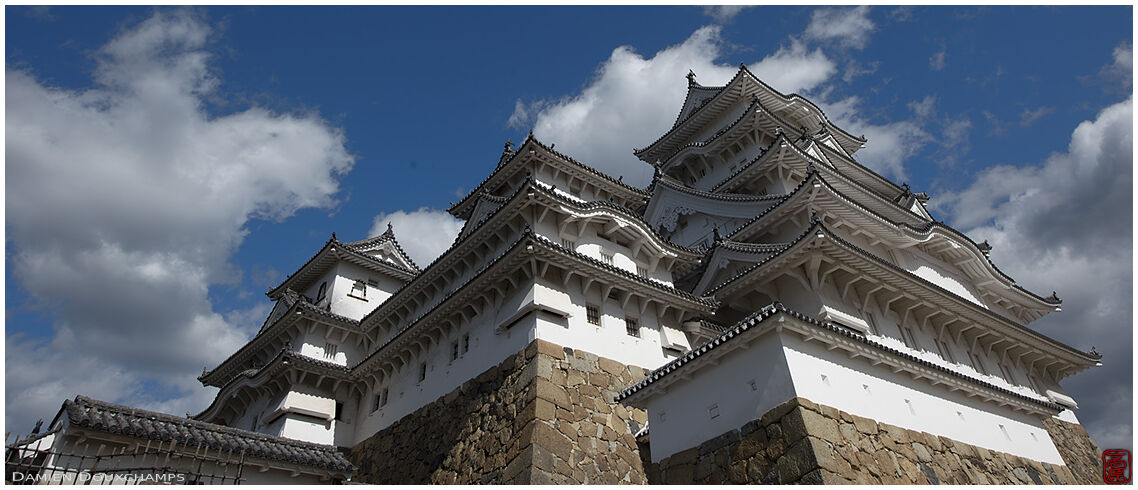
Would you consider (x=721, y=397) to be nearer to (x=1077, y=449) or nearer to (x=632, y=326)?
(x=632, y=326)

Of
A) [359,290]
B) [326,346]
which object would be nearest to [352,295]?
[359,290]

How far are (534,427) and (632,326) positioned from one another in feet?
17.5

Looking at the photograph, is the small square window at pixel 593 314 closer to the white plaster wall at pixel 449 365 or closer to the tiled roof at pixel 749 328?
the white plaster wall at pixel 449 365

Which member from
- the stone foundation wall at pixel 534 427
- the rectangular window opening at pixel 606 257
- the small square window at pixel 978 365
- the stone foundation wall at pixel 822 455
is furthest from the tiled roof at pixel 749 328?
the small square window at pixel 978 365

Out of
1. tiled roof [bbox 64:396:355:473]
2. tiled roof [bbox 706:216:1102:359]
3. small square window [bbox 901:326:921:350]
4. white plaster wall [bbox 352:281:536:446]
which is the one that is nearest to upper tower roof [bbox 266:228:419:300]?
white plaster wall [bbox 352:281:536:446]

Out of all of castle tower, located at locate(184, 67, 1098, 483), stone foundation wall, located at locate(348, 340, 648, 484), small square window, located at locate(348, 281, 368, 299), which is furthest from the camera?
small square window, located at locate(348, 281, 368, 299)

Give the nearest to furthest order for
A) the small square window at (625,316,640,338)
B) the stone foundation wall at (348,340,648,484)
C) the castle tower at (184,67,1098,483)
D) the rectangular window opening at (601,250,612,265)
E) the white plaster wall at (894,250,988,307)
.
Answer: the castle tower at (184,67,1098,483) < the stone foundation wall at (348,340,648,484) < the small square window at (625,316,640,338) < the rectangular window opening at (601,250,612,265) < the white plaster wall at (894,250,988,307)

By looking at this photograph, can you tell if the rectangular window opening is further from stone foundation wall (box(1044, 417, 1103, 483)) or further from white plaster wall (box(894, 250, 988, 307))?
stone foundation wall (box(1044, 417, 1103, 483))

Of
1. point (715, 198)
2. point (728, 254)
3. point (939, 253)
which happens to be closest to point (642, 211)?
point (715, 198)

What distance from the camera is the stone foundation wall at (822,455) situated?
10852 mm

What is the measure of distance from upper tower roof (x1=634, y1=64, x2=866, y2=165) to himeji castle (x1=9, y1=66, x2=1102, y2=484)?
372cm

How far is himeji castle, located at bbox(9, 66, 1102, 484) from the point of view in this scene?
40.5ft

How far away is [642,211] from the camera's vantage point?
107 feet

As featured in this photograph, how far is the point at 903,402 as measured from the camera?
1301 cm
